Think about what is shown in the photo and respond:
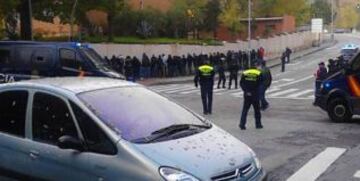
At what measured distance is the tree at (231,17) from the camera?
6912cm

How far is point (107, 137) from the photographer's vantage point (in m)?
6.00

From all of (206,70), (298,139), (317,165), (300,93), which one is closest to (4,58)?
(206,70)

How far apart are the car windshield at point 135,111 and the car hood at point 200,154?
0.33 m

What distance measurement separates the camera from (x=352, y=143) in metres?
13.1

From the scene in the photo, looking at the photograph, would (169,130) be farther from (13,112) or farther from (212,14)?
(212,14)

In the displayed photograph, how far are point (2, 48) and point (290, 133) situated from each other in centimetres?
890

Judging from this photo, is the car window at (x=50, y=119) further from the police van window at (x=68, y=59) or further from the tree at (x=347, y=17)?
the tree at (x=347, y=17)

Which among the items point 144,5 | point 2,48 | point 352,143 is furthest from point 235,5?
point 352,143

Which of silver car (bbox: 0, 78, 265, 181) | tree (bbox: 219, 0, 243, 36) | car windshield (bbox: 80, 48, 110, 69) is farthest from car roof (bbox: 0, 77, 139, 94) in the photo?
tree (bbox: 219, 0, 243, 36)

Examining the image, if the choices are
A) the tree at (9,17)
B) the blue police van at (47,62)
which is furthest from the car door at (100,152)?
the tree at (9,17)

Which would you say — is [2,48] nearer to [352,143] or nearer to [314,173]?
[352,143]

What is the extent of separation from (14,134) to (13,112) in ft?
0.79

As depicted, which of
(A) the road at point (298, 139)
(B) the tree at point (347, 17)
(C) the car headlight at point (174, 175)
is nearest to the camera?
(C) the car headlight at point (174, 175)

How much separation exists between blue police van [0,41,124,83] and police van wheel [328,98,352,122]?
5.67 meters
